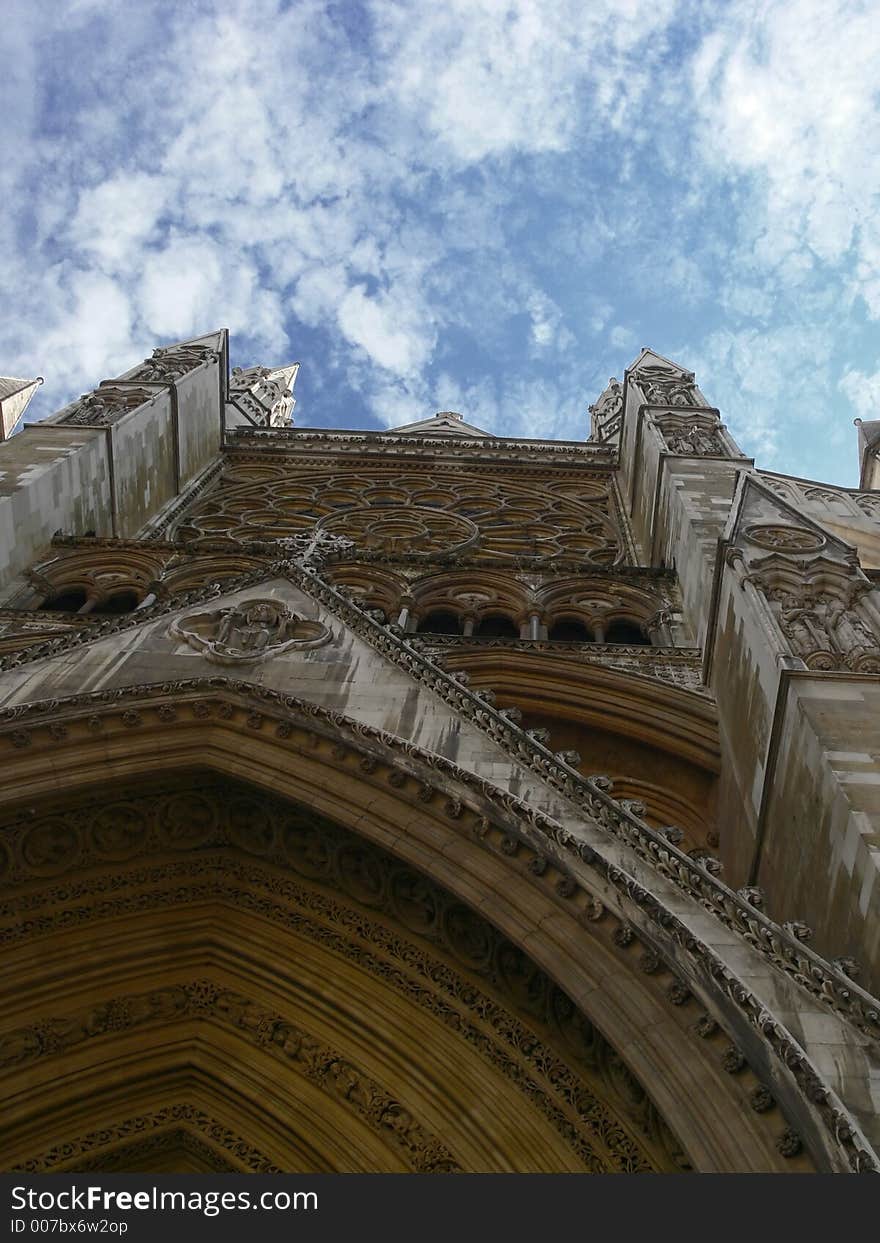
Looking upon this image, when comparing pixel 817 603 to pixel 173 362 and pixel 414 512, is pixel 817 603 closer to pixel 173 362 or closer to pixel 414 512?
pixel 414 512

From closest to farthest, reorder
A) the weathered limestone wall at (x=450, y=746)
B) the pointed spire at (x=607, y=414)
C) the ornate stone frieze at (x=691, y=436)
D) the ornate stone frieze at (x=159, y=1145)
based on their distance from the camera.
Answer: the weathered limestone wall at (x=450, y=746) < the ornate stone frieze at (x=159, y=1145) < the ornate stone frieze at (x=691, y=436) < the pointed spire at (x=607, y=414)

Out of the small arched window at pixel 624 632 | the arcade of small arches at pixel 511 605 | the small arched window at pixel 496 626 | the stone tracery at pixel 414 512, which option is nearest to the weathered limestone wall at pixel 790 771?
the small arched window at pixel 624 632

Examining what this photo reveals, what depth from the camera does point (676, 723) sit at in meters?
10.2

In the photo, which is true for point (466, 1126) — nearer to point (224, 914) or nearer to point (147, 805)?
point (224, 914)

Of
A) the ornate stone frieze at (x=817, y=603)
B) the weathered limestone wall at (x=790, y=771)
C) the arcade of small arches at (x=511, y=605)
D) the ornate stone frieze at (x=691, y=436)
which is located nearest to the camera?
the weathered limestone wall at (x=790, y=771)

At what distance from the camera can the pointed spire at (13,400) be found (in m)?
18.5

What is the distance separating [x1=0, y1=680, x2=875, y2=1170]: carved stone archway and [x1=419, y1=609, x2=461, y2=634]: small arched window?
6243mm

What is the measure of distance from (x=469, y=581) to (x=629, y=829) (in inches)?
345

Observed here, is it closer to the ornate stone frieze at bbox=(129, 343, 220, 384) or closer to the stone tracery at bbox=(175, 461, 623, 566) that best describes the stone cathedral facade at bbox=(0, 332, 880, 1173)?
the stone tracery at bbox=(175, 461, 623, 566)

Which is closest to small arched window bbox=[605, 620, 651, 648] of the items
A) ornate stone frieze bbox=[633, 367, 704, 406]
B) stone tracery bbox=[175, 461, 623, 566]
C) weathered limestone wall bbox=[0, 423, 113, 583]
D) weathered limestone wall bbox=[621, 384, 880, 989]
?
weathered limestone wall bbox=[621, 384, 880, 989]

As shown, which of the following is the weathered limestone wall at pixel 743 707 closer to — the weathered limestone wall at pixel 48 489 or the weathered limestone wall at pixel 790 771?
the weathered limestone wall at pixel 790 771

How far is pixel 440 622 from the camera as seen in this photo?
13.6 m

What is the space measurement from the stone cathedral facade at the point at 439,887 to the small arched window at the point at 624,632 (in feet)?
5.44

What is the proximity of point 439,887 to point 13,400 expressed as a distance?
16.2m
